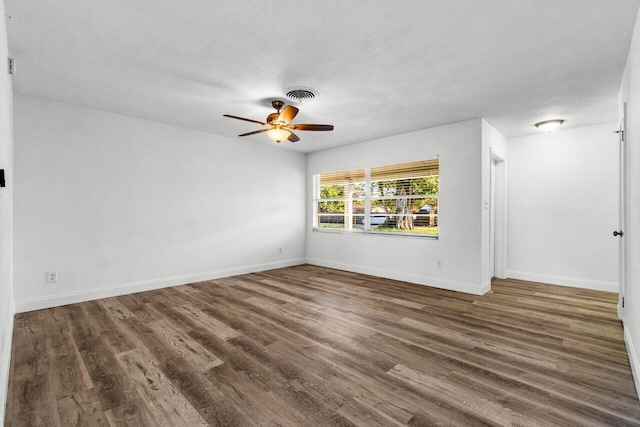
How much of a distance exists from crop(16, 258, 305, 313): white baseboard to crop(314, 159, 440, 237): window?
74.0 inches

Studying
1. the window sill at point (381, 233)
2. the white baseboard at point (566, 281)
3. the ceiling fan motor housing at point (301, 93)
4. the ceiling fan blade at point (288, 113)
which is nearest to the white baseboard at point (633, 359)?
the white baseboard at point (566, 281)

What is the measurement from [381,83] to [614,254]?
4.37 m

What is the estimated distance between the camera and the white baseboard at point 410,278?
174 inches

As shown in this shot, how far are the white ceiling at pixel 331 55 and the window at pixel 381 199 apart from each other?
1.29 m

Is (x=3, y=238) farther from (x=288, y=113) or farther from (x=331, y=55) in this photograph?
(x=331, y=55)

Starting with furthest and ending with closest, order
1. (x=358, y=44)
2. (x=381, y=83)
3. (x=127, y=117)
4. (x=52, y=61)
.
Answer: (x=127, y=117)
(x=381, y=83)
(x=52, y=61)
(x=358, y=44)

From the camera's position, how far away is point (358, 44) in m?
2.47

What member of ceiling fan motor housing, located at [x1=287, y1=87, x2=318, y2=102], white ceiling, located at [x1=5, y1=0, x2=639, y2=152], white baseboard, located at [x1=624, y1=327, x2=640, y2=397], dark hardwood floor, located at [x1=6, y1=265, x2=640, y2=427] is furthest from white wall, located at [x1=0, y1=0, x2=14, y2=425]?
white baseboard, located at [x1=624, y1=327, x2=640, y2=397]

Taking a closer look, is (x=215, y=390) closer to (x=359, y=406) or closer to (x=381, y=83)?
(x=359, y=406)

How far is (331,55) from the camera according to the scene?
2.65m

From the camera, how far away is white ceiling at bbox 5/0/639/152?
2086mm

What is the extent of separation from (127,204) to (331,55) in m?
3.55

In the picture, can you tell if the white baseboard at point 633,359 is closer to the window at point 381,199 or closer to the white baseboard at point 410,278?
the white baseboard at point 410,278

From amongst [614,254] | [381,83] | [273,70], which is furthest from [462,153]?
[273,70]
